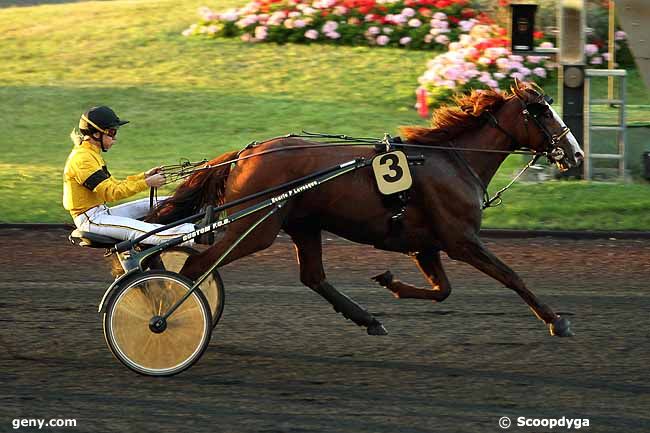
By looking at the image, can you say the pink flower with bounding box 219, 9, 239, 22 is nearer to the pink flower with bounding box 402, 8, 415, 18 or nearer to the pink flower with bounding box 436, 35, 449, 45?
the pink flower with bounding box 402, 8, 415, 18

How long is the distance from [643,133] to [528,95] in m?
6.55

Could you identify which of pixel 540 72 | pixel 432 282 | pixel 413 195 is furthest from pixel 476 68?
pixel 413 195

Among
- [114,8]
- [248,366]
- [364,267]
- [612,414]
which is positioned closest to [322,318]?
[248,366]

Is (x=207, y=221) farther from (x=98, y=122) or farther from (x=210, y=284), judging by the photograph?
(x=98, y=122)

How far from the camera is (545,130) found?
276 inches

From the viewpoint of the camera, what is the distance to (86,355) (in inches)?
261

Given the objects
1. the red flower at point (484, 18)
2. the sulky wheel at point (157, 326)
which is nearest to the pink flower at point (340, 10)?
the red flower at point (484, 18)

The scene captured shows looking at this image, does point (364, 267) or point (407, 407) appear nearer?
point (407, 407)

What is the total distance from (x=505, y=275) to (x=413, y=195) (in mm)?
693

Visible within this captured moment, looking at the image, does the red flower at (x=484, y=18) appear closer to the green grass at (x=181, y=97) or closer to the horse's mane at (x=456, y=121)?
the green grass at (x=181, y=97)

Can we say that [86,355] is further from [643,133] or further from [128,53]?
[128,53]

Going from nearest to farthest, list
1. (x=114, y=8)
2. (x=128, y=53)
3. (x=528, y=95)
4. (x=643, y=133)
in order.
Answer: (x=528, y=95) → (x=643, y=133) → (x=128, y=53) → (x=114, y=8)

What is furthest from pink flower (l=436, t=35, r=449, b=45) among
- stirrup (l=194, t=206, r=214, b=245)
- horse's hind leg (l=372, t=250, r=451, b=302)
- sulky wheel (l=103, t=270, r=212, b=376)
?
sulky wheel (l=103, t=270, r=212, b=376)

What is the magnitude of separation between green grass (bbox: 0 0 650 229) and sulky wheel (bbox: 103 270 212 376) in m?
5.23
